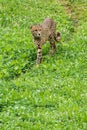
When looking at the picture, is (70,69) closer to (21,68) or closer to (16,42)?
(21,68)

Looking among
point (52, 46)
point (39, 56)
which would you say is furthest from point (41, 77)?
point (52, 46)

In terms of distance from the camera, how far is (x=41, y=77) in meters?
15.1

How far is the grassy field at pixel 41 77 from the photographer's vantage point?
11758 millimetres

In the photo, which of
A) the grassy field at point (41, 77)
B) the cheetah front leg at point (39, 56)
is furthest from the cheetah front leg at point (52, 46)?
the cheetah front leg at point (39, 56)

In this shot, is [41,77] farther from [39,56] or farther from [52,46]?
[52,46]

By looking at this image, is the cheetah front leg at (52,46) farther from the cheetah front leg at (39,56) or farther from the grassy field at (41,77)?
the cheetah front leg at (39,56)

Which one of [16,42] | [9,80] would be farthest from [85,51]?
[9,80]

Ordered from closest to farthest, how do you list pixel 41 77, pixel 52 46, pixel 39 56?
pixel 41 77
pixel 39 56
pixel 52 46

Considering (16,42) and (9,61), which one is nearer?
(9,61)

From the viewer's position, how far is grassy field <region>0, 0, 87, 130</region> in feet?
38.6

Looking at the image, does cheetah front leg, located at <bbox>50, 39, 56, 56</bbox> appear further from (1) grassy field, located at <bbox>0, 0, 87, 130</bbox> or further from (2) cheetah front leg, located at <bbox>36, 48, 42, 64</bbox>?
(2) cheetah front leg, located at <bbox>36, 48, 42, 64</bbox>

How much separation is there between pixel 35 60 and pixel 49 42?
4.59 ft

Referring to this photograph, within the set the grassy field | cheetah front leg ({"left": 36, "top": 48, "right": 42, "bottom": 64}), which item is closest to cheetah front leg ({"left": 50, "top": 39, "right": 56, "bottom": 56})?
the grassy field

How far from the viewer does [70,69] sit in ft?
51.6
